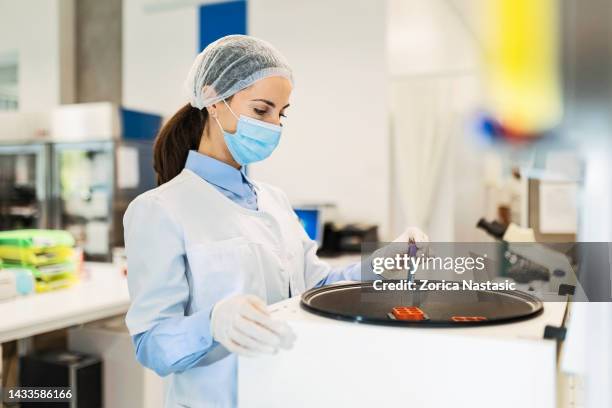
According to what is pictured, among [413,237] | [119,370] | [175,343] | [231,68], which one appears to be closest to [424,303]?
[413,237]

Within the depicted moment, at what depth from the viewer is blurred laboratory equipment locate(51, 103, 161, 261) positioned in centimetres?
392

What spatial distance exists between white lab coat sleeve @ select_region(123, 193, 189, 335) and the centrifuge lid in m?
0.26

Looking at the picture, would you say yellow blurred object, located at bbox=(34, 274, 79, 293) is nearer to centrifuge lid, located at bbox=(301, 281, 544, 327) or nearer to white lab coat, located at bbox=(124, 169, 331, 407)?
white lab coat, located at bbox=(124, 169, 331, 407)

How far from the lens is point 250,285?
1.03 m

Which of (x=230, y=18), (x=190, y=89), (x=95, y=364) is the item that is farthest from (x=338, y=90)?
(x=190, y=89)

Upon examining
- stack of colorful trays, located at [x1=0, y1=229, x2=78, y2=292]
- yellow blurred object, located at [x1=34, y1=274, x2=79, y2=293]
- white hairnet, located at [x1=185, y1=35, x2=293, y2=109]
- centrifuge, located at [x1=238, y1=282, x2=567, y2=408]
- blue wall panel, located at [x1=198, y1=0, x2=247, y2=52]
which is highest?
blue wall panel, located at [x1=198, y1=0, x2=247, y2=52]

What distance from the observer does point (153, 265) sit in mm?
960

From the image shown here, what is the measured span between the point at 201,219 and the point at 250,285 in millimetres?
155

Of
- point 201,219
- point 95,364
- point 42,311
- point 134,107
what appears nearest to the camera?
point 201,219

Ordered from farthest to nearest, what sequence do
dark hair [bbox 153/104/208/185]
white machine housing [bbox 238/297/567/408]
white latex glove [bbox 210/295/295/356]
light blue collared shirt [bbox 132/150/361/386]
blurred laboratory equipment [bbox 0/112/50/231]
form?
1. blurred laboratory equipment [bbox 0/112/50/231]
2. dark hair [bbox 153/104/208/185]
3. light blue collared shirt [bbox 132/150/361/386]
4. white latex glove [bbox 210/295/295/356]
5. white machine housing [bbox 238/297/567/408]

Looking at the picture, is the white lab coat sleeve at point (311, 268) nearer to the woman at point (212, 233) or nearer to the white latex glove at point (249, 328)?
the woman at point (212, 233)

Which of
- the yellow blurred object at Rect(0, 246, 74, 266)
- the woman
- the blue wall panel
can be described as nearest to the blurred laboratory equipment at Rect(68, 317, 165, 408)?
the yellow blurred object at Rect(0, 246, 74, 266)

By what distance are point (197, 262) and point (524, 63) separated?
0.69 meters

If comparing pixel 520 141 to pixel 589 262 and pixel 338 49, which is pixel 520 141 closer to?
pixel 589 262
